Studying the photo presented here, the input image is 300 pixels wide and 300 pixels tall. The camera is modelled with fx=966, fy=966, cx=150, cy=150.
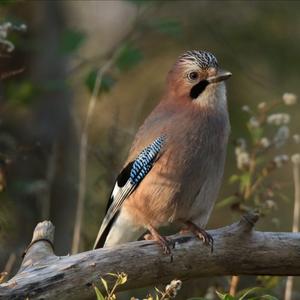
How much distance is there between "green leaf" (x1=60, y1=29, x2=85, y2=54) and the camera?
708 centimetres

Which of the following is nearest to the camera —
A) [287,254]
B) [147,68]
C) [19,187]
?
[287,254]

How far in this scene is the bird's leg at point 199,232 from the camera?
16.3 ft

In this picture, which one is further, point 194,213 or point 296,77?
point 296,77

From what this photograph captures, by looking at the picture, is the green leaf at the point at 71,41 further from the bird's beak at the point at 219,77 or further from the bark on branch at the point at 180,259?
the bark on branch at the point at 180,259

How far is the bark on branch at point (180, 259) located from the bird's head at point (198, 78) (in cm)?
97

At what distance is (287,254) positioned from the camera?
4902 mm

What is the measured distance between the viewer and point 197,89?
573cm

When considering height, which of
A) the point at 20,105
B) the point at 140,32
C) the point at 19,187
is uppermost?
the point at 140,32

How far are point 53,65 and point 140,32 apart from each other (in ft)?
5.74

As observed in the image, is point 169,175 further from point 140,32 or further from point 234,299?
point 140,32

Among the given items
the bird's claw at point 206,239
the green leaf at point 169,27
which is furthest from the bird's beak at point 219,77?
the green leaf at point 169,27

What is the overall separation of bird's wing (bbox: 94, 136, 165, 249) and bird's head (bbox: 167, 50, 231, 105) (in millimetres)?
347

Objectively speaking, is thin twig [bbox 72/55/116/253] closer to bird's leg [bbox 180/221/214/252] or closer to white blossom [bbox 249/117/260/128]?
bird's leg [bbox 180/221/214/252]

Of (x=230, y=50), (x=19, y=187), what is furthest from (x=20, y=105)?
(x=230, y=50)
